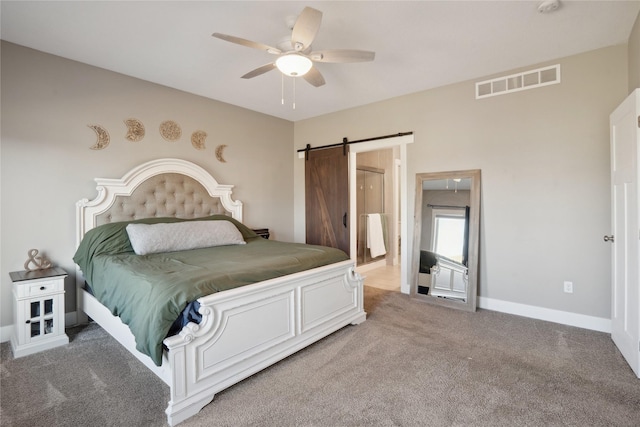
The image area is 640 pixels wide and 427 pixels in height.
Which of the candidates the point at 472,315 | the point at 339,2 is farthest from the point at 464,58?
the point at 472,315

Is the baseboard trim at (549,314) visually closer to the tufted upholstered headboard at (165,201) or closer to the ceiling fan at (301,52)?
the ceiling fan at (301,52)

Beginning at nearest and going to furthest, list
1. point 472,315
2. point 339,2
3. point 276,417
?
point 276,417
point 339,2
point 472,315

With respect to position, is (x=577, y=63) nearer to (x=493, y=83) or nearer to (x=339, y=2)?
(x=493, y=83)

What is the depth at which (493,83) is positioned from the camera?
3.43 metres

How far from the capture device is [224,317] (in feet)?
6.41

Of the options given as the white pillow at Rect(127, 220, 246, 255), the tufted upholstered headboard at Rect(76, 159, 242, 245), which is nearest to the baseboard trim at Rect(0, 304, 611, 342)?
the tufted upholstered headboard at Rect(76, 159, 242, 245)

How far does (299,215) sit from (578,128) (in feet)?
12.2

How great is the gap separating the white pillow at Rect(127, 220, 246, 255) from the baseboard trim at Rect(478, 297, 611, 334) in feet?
9.47

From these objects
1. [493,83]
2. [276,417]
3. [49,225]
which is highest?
[493,83]

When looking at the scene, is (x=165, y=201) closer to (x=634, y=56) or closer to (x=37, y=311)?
(x=37, y=311)

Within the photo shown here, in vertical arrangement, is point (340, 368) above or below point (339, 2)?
below

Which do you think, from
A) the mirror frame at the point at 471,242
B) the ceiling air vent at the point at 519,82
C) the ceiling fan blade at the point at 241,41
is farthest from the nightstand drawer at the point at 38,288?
the ceiling air vent at the point at 519,82

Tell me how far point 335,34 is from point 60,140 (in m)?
2.77

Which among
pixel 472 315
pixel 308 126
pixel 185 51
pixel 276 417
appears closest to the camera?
pixel 276 417
